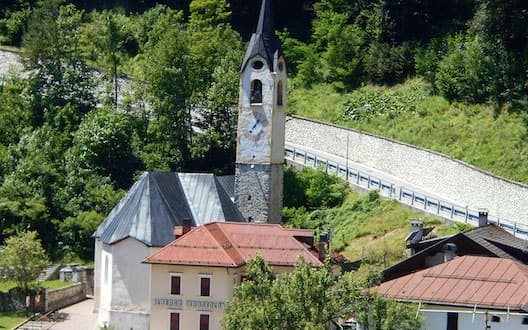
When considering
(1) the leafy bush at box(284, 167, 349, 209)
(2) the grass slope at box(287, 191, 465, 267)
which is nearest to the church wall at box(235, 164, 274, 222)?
(2) the grass slope at box(287, 191, 465, 267)

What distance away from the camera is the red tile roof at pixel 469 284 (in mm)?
52562

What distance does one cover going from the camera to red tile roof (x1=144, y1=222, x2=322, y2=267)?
198 ft

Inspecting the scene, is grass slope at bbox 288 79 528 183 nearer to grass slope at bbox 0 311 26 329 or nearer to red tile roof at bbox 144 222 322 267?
red tile roof at bbox 144 222 322 267

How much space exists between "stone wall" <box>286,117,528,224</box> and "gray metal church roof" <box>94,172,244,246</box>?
1120 centimetres

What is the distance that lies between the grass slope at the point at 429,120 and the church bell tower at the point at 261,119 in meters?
10.4

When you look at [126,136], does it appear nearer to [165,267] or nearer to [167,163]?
[167,163]

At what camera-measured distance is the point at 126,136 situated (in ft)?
270

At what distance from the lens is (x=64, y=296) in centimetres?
7056

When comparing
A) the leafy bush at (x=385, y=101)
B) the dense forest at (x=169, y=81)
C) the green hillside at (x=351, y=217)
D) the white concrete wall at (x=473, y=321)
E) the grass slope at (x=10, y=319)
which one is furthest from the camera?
the leafy bush at (x=385, y=101)

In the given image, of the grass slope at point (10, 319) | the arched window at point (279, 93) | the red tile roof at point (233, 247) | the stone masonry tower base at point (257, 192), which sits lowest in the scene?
the grass slope at point (10, 319)

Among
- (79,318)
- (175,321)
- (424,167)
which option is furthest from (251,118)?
(175,321)

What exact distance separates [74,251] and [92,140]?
23.1 ft

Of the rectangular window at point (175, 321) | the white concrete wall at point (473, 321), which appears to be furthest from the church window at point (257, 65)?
the white concrete wall at point (473, 321)

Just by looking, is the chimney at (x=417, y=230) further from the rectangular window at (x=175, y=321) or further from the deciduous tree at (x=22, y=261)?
the deciduous tree at (x=22, y=261)
